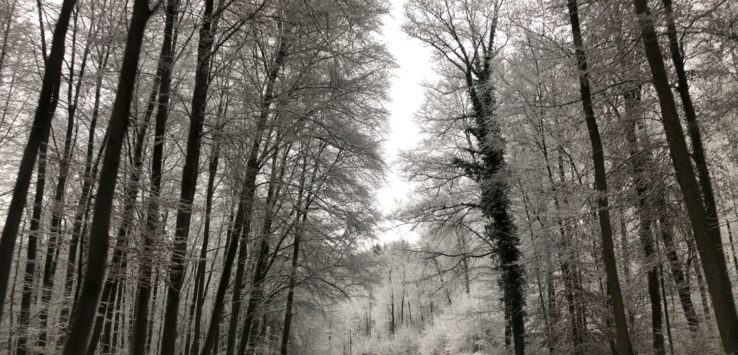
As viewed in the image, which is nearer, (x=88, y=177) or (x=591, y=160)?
(x=88, y=177)

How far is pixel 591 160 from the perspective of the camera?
1026 cm

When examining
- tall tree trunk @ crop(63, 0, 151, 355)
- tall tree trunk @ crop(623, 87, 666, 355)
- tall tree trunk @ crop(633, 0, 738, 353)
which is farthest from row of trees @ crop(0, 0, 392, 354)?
tall tree trunk @ crop(623, 87, 666, 355)

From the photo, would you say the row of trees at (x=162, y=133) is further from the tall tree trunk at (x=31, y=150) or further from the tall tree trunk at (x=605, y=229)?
the tall tree trunk at (x=605, y=229)

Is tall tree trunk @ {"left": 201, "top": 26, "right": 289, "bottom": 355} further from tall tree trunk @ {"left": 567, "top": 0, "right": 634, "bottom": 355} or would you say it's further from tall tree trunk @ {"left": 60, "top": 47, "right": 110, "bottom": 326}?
tall tree trunk @ {"left": 567, "top": 0, "right": 634, "bottom": 355}

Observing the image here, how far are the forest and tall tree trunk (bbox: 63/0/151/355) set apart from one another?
16mm

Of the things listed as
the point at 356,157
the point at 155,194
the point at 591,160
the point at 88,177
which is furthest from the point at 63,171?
the point at 591,160

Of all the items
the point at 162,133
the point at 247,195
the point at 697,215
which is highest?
the point at 162,133

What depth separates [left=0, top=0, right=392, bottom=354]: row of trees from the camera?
4418 mm

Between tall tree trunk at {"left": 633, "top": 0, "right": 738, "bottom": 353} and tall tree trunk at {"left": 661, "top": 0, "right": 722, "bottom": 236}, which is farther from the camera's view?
tall tree trunk at {"left": 661, "top": 0, "right": 722, "bottom": 236}

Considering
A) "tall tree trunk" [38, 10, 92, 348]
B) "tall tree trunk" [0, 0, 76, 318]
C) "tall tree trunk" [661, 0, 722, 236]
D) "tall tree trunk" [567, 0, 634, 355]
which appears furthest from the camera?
"tall tree trunk" [661, 0, 722, 236]

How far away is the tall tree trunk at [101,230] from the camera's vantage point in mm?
3256

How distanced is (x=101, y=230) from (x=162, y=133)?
3294 millimetres

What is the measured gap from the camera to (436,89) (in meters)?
14.5

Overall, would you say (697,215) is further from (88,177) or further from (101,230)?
(88,177)
